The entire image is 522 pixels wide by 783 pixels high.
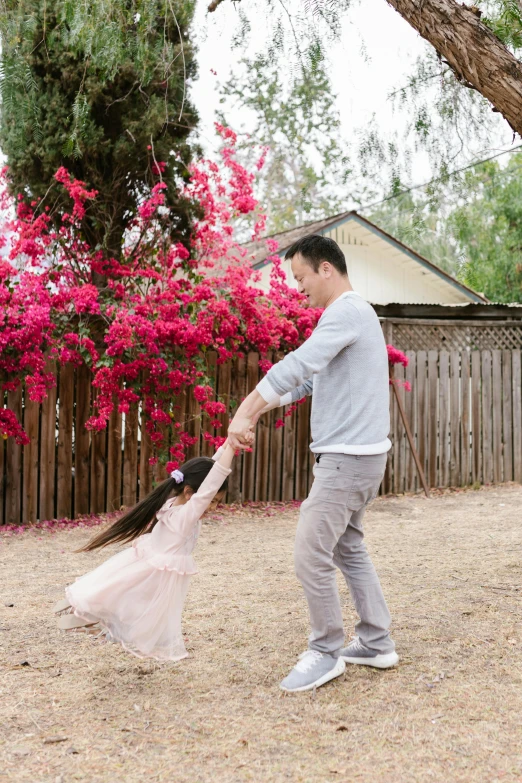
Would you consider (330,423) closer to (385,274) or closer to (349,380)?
(349,380)

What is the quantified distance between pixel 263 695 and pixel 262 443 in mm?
5204

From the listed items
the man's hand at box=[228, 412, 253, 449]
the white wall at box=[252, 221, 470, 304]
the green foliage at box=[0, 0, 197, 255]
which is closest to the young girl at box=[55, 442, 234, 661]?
the man's hand at box=[228, 412, 253, 449]

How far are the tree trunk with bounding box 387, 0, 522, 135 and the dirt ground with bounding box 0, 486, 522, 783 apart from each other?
263 cm

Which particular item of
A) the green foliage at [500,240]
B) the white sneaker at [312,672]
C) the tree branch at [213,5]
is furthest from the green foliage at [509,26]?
the green foliage at [500,240]

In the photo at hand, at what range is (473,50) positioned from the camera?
3.88 metres

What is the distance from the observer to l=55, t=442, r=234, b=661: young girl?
10.2 ft

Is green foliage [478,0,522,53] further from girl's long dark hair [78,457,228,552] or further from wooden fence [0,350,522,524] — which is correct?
wooden fence [0,350,522,524]

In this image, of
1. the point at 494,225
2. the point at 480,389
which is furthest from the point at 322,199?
the point at 480,389

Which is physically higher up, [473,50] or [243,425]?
[473,50]

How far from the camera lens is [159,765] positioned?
2521mm

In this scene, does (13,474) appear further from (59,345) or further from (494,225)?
(494,225)

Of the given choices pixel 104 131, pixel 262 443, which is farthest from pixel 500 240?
pixel 104 131

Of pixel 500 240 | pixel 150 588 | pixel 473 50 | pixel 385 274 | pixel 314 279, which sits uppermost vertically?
pixel 500 240

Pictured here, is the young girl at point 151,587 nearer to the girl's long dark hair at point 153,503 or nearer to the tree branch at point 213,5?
the girl's long dark hair at point 153,503
